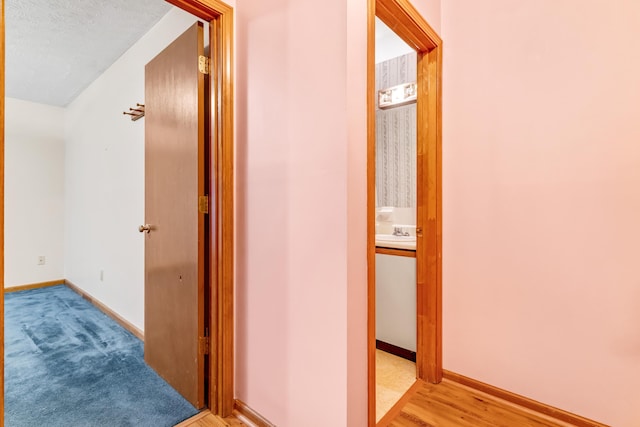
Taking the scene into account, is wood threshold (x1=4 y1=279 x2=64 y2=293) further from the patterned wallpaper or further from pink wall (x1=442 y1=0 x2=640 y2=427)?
pink wall (x1=442 y1=0 x2=640 y2=427)

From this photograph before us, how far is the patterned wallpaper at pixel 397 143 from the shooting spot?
2.56 metres

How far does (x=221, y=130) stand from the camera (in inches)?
59.8

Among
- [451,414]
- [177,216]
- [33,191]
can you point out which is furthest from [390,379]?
[33,191]

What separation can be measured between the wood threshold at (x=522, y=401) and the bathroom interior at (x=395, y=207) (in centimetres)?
28

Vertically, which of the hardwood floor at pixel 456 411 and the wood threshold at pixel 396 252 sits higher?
the wood threshold at pixel 396 252

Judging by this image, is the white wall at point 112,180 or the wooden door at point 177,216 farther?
the white wall at point 112,180

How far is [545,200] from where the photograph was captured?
153cm

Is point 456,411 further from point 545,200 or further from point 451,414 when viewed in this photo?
point 545,200

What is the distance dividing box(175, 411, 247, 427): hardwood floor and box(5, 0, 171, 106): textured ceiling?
2.61 meters

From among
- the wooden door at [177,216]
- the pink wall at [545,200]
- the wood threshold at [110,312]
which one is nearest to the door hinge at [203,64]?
the wooden door at [177,216]

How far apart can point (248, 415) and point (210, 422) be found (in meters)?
0.19

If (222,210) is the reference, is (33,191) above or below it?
above

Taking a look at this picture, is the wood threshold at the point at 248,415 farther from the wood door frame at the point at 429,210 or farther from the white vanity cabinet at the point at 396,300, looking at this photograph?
the white vanity cabinet at the point at 396,300

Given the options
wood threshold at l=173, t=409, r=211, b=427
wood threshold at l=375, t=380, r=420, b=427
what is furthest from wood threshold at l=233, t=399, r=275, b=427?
wood threshold at l=375, t=380, r=420, b=427
